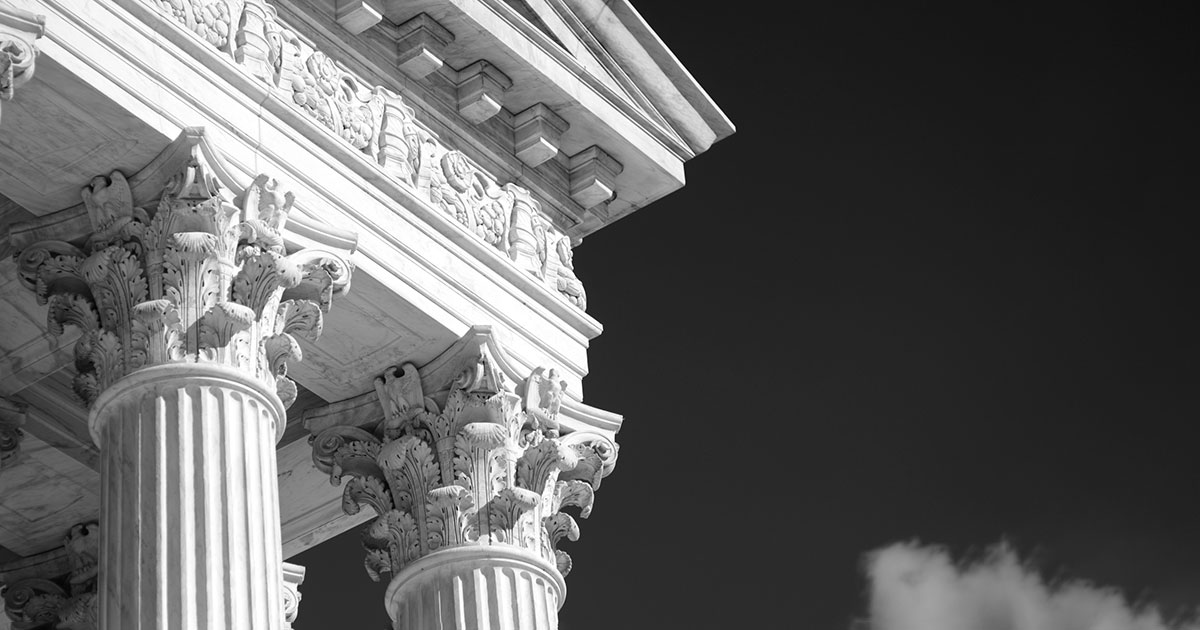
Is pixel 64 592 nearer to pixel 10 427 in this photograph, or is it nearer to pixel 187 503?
pixel 10 427

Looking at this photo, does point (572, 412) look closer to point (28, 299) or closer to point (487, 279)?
point (487, 279)

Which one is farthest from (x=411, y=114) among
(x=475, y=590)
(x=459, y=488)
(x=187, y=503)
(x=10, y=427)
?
(x=187, y=503)

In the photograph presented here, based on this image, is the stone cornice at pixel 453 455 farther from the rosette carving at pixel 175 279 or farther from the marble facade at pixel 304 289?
the rosette carving at pixel 175 279

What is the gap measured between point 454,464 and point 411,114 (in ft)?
20.2

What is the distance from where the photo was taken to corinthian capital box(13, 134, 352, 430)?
3306 cm

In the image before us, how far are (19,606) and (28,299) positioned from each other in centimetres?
770

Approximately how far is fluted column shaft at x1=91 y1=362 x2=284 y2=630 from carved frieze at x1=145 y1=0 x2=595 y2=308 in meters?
5.85

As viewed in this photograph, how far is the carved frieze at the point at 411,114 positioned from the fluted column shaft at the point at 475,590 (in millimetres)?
5880

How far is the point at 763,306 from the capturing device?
67812mm

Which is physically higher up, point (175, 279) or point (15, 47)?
point (15, 47)

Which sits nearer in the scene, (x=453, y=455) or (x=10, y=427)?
(x=453, y=455)

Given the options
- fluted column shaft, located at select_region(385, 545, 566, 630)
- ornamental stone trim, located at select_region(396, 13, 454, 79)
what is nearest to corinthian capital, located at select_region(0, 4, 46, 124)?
ornamental stone trim, located at select_region(396, 13, 454, 79)

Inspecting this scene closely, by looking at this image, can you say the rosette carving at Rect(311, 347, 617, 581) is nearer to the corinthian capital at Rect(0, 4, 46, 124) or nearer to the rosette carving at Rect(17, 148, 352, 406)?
the rosette carving at Rect(17, 148, 352, 406)

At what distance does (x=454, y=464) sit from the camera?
37.8 m
